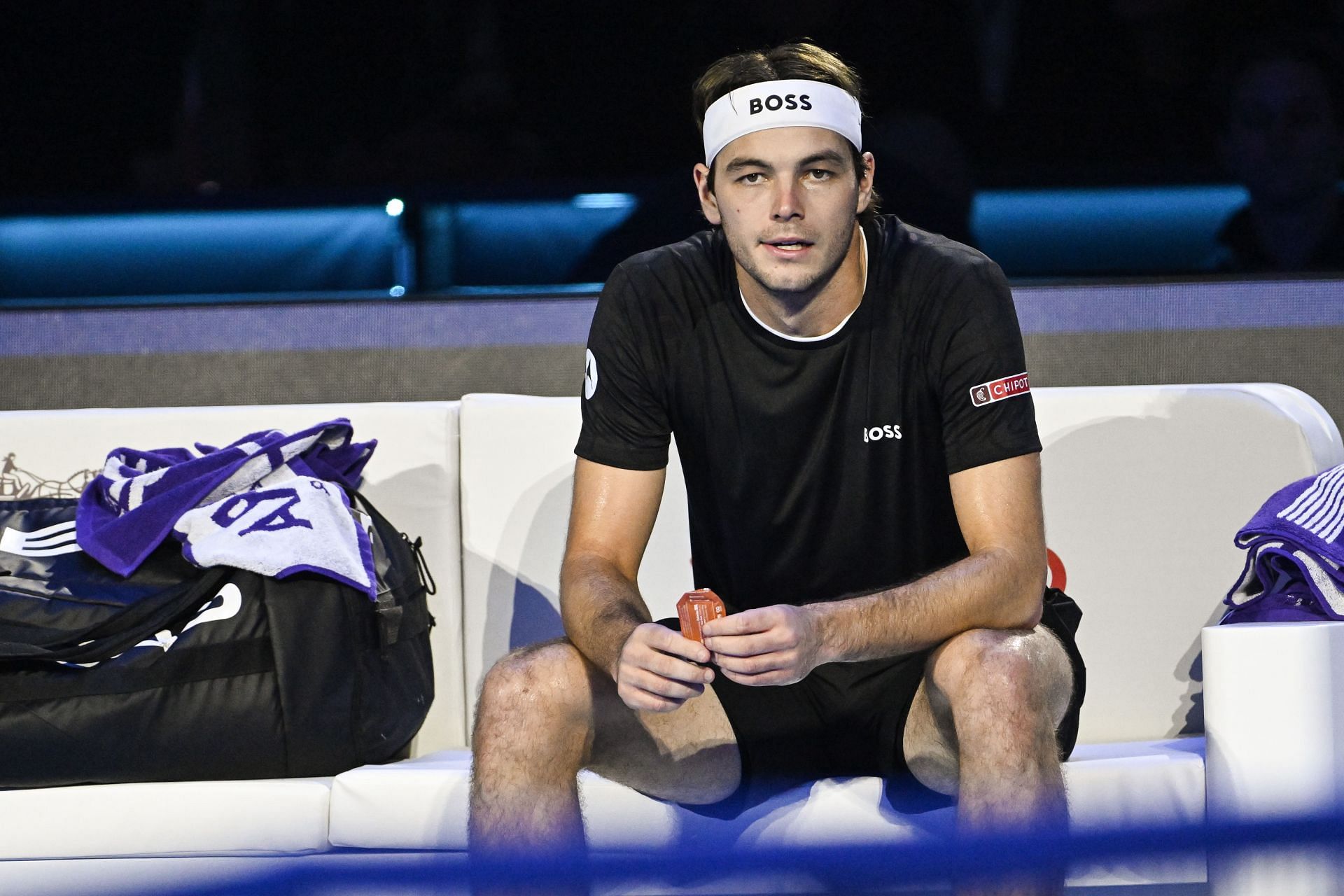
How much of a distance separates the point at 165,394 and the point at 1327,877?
8.65 ft

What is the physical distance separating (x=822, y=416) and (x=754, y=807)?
0.52 m

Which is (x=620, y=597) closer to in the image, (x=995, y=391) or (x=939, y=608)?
(x=939, y=608)

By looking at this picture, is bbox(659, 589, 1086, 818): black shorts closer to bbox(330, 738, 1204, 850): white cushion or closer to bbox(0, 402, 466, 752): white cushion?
bbox(330, 738, 1204, 850): white cushion

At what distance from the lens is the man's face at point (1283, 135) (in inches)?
108

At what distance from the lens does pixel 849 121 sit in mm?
2016

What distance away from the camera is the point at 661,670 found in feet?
5.30

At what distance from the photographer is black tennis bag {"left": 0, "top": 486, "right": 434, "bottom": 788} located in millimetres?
2059

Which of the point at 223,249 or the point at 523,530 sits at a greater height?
the point at 223,249

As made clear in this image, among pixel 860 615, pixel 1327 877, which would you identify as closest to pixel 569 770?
pixel 860 615

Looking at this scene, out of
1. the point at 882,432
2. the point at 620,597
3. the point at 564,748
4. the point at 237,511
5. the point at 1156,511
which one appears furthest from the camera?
the point at 1156,511

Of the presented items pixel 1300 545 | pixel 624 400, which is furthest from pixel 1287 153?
pixel 624 400

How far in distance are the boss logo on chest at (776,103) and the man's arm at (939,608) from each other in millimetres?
547

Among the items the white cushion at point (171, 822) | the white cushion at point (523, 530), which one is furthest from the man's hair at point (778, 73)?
the white cushion at point (171, 822)

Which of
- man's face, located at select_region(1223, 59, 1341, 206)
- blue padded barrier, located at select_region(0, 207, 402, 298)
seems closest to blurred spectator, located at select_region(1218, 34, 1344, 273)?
man's face, located at select_region(1223, 59, 1341, 206)
